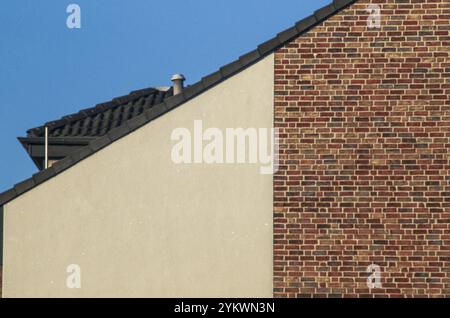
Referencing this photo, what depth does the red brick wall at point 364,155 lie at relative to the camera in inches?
730

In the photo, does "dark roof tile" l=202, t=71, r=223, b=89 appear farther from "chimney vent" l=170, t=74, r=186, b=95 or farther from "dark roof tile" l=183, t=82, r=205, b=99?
"chimney vent" l=170, t=74, r=186, b=95

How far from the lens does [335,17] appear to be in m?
18.9

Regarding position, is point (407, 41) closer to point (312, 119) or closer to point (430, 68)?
point (430, 68)

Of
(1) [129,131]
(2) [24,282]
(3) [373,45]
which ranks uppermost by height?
(3) [373,45]

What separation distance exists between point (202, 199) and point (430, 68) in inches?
172

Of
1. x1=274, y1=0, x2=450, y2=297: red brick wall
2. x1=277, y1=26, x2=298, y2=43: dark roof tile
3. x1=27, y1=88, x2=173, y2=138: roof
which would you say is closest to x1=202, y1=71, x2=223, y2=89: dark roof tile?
x1=274, y1=0, x2=450, y2=297: red brick wall

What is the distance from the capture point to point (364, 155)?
18.7m

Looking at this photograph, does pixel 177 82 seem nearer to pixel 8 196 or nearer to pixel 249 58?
pixel 249 58

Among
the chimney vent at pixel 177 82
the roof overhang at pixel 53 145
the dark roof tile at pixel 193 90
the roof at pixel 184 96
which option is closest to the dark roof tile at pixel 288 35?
the roof at pixel 184 96

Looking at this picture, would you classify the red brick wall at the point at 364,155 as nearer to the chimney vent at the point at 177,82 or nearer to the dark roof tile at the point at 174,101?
the dark roof tile at the point at 174,101

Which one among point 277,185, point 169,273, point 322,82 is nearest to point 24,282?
point 169,273

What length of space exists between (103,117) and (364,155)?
10318 mm

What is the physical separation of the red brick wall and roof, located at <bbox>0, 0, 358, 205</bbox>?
0.18 meters

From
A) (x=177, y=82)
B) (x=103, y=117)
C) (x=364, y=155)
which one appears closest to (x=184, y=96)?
(x=364, y=155)
